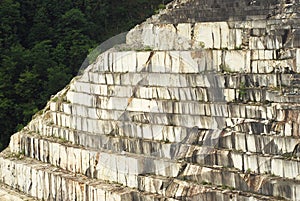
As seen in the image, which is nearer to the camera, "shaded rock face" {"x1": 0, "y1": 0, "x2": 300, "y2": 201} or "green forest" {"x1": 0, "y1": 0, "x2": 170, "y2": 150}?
"shaded rock face" {"x1": 0, "y1": 0, "x2": 300, "y2": 201}

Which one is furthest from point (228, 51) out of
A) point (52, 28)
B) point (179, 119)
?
point (52, 28)

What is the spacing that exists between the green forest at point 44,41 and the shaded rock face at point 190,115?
845cm

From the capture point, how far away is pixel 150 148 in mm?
12609

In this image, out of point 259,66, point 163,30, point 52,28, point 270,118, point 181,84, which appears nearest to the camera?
point 270,118

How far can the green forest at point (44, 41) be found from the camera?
25.6 metres

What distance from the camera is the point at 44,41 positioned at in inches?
1144

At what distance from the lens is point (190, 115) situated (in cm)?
1207

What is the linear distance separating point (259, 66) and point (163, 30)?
121 inches

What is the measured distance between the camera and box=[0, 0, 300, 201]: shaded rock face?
10734mm

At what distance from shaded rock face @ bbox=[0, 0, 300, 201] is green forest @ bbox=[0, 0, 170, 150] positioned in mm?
8452

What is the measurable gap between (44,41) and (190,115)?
18.3 metres

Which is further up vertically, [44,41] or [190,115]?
[44,41]

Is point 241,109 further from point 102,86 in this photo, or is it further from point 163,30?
point 102,86

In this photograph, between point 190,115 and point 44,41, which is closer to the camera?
point 190,115
